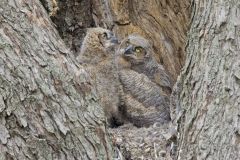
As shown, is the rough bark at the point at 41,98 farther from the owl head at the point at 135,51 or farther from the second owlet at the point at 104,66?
the owl head at the point at 135,51

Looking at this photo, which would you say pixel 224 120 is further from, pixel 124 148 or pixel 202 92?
pixel 124 148

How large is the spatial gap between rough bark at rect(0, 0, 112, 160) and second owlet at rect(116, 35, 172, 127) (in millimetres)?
2057

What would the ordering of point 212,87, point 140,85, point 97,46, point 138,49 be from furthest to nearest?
point 138,49 → point 97,46 → point 140,85 → point 212,87

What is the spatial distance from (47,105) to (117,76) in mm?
2276

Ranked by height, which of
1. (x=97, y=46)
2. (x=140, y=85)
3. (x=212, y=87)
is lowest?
(x=140, y=85)

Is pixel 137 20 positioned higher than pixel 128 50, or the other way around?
pixel 137 20

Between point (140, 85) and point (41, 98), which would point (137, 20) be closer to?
point (140, 85)

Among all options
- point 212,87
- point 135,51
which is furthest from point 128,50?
point 212,87

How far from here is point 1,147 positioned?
2.90 metres

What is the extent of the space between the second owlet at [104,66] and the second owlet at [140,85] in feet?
0.32

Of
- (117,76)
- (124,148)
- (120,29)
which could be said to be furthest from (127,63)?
(124,148)

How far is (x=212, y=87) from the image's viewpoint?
301 cm

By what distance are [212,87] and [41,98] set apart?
86 cm

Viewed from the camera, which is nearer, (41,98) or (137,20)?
(41,98)
